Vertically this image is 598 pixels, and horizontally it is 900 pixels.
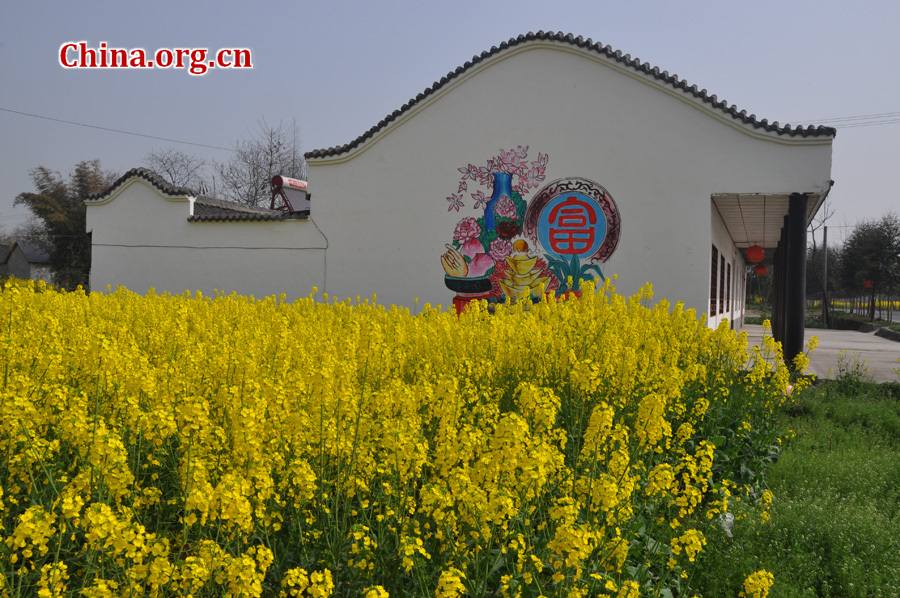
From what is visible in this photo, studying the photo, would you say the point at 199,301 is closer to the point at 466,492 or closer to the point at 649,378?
the point at 649,378

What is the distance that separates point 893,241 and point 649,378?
Result: 36.9m

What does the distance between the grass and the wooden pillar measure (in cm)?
405

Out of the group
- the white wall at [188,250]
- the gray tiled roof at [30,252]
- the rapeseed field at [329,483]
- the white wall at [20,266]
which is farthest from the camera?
the white wall at [20,266]

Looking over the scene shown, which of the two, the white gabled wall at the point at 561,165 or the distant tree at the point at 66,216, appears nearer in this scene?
the white gabled wall at the point at 561,165

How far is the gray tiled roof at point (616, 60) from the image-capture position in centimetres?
1031

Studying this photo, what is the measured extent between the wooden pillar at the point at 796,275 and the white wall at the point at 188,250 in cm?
805

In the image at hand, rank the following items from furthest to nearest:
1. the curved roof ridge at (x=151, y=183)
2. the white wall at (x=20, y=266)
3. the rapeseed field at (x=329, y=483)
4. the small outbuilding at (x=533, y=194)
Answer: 1. the white wall at (x=20, y=266)
2. the curved roof ridge at (x=151, y=183)
3. the small outbuilding at (x=533, y=194)
4. the rapeseed field at (x=329, y=483)

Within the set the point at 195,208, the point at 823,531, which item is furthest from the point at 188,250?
the point at 823,531

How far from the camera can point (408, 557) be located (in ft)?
7.75

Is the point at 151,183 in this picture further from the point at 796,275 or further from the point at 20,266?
the point at 20,266

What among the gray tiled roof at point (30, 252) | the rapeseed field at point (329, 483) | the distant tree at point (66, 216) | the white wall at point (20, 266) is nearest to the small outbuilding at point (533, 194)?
the rapeseed field at point (329, 483)

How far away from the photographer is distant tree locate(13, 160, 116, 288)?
99.6ft

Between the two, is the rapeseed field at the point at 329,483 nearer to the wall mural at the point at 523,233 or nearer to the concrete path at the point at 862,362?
the wall mural at the point at 523,233

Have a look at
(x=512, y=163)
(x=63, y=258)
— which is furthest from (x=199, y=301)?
(x=63, y=258)
